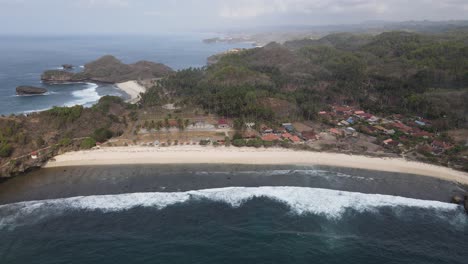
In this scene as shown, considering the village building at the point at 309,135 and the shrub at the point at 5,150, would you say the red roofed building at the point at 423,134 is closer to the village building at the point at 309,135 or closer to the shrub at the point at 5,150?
the village building at the point at 309,135

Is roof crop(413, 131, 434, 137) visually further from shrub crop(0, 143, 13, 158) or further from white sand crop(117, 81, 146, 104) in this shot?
white sand crop(117, 81, 146, 104)

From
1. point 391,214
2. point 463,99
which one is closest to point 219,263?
point 391,214

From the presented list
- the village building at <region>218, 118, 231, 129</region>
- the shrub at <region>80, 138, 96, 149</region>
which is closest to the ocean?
the shrub at <region>80, 138, 96, 149</region>

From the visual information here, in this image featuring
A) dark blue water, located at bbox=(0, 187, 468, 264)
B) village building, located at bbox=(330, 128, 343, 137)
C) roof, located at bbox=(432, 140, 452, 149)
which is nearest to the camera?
dark blue water, located at bbox=(0, 187, 468, 264)

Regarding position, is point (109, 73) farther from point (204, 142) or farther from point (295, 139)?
point (295, 139)

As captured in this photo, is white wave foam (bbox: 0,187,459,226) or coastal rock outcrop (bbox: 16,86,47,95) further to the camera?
coastal rock outcrop (bbox: 16,86,47,95)
